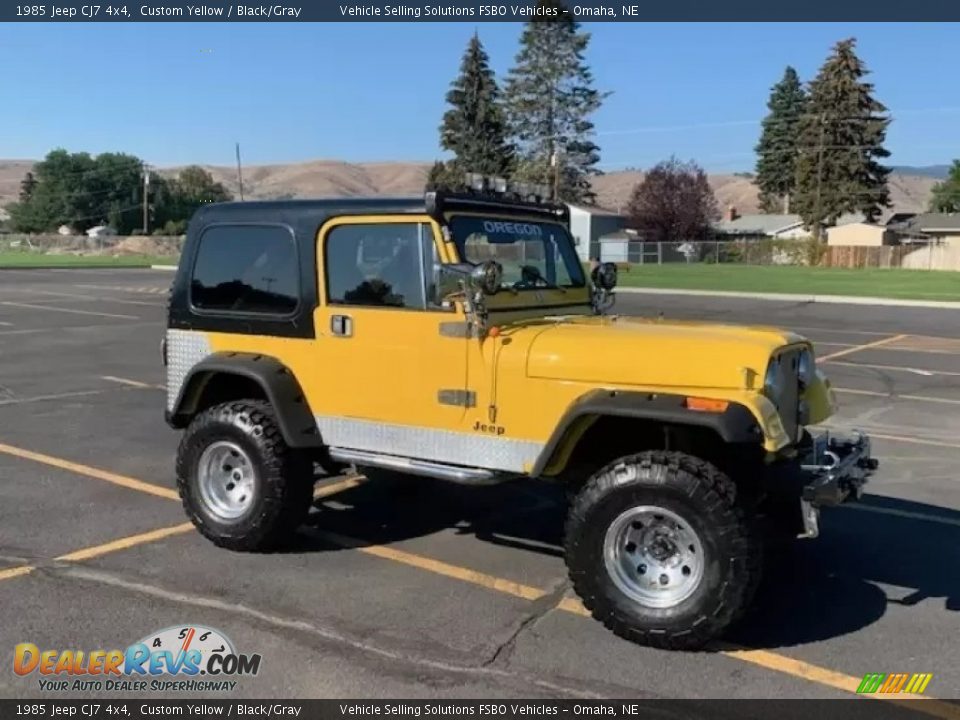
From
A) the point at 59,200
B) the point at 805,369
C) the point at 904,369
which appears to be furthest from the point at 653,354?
the point at 59,200

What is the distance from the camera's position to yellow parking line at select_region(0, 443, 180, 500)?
6945mm

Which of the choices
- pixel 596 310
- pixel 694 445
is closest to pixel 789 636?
pixel 694 445

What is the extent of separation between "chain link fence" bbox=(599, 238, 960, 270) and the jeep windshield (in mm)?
54151

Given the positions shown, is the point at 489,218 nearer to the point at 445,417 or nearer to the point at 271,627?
the point at 445,417

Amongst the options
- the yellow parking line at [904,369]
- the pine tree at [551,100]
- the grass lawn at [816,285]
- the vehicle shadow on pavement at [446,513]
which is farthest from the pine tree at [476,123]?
the vehicle shadow on pavement at [446,513]

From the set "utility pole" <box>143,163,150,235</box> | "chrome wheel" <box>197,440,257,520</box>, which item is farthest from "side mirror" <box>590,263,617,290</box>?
"utility pole" <box>143,163,150,235</box>

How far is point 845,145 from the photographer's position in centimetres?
7581

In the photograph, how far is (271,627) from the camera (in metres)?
4.53

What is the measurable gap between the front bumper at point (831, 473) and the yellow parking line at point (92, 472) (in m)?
4.39

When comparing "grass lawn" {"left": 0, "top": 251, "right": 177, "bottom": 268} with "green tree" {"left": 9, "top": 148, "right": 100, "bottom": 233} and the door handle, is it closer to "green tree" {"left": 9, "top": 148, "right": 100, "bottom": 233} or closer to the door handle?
"green tree" {"left": 9, "top": 148, "right": 100, "bottom": 233}

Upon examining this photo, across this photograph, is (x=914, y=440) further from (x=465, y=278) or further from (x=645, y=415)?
(x=465, y=278)

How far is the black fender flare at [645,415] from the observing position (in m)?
4.21

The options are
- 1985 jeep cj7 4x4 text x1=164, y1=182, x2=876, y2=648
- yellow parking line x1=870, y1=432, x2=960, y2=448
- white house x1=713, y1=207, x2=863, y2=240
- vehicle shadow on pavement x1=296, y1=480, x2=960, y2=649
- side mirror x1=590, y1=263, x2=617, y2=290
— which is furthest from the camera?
white house x1=713, y1=207, x2=863, y2=240

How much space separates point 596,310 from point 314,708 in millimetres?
3227
